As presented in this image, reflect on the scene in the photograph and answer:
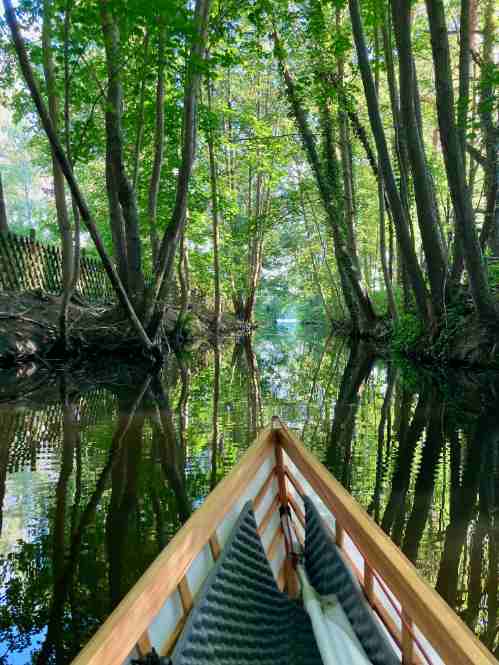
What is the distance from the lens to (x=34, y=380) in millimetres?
8242

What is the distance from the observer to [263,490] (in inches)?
90.4

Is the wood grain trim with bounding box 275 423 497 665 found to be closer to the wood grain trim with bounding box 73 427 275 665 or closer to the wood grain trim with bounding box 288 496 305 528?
the wood grain trim with bounding box 73 427 275 665

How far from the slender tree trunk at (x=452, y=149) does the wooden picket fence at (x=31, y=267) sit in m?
9.08

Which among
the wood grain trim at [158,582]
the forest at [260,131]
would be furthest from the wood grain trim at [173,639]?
the forest at [260,131]

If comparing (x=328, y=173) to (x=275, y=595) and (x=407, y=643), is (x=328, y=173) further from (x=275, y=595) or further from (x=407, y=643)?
(x=407, y=643)

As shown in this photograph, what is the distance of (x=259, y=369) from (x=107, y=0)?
23.3ft

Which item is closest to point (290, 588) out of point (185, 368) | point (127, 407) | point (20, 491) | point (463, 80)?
point (20, 491)

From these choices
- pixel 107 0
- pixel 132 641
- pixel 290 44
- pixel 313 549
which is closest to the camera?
pixel 132 641

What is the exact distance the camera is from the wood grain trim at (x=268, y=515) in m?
2.11

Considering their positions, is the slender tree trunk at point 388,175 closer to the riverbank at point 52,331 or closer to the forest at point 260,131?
the forest at point 260,131

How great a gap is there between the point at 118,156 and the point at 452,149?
6044 millimetres

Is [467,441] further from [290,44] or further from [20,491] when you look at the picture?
[290,44]

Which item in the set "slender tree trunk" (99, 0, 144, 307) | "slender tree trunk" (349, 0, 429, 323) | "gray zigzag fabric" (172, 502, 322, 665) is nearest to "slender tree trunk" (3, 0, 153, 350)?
"slender tree trunk" (99, 0, 144, 307)

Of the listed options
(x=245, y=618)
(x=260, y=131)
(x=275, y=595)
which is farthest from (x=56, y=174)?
(x=245, y=618)
